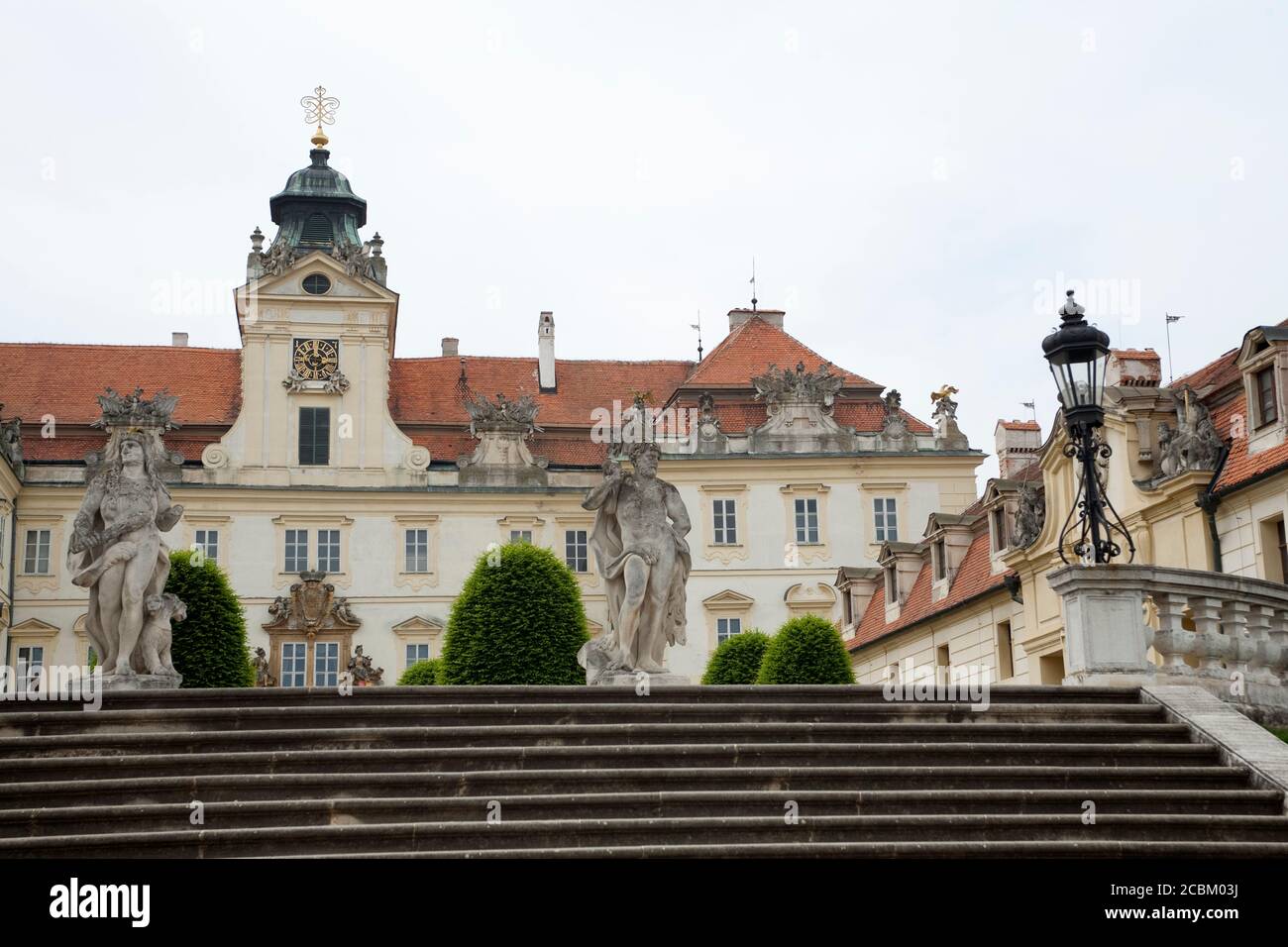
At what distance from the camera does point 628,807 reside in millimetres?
12328

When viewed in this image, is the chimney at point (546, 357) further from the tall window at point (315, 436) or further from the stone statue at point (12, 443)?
the stone statue at point (12, 443)

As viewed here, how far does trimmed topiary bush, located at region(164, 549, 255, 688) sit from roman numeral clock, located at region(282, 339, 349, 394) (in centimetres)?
2274

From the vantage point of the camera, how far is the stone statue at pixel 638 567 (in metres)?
16.9

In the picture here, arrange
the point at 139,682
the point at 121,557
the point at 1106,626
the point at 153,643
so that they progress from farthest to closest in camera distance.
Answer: the point at 153,643 → the point at 121,557 → the point at 139,682 → the point at 1106,626

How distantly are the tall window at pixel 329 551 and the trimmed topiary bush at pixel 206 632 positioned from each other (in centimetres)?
2098

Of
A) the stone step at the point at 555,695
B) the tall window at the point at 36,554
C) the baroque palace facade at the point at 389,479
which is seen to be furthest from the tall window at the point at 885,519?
the stone step at the point at 555,695

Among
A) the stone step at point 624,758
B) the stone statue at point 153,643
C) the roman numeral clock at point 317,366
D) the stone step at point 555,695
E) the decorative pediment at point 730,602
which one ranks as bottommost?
the stone step at point 624,758

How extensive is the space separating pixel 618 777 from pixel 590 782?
0.21 meters

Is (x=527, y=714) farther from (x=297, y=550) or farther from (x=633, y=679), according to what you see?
(x=297, y=550)

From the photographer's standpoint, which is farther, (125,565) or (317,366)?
(317,366)

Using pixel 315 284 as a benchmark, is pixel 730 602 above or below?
below

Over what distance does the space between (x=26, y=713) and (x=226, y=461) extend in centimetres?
3860

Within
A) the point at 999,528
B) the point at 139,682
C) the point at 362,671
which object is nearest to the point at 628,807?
the point at 139,682

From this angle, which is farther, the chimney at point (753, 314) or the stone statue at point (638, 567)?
the chimney at point (753, 314)
